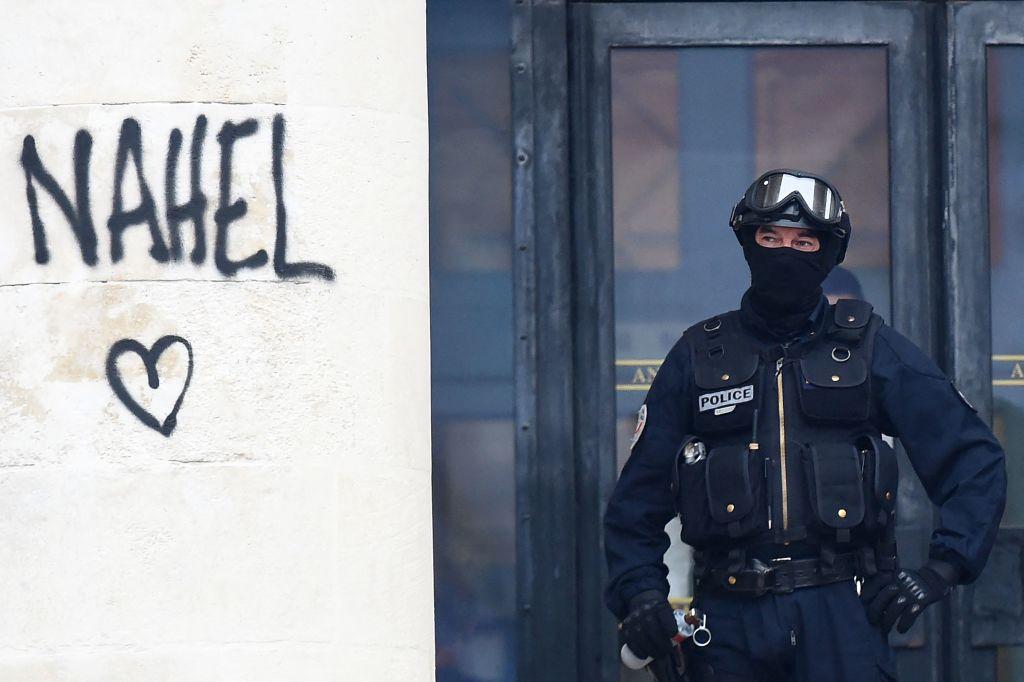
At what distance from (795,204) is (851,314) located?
14.7 inches

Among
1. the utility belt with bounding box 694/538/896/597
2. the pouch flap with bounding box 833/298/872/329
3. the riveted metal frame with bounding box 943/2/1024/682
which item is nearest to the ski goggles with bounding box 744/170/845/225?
the pouch flap with bounding box 833/298/872/329

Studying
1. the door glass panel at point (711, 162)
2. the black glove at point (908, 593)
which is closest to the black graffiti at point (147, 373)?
the black glove at point (908, 593)

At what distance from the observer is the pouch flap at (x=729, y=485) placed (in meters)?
5.67

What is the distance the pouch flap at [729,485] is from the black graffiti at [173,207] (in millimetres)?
1235

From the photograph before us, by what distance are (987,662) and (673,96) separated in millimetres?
2282

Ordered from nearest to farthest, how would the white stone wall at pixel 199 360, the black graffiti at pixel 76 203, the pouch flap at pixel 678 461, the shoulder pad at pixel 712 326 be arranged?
the white stone wall at pixel 199 360, the black graffiti at pixel 76 203, the pouch flap at pixel 678 461, the shoulder pad at pixel 712 326

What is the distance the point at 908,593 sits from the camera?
18.1ft

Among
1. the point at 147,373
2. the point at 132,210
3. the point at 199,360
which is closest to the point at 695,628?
the point at 199,360

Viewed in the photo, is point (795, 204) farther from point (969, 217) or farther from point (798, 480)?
point (969, 217)

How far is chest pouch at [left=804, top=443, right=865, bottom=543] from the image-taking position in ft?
18.5

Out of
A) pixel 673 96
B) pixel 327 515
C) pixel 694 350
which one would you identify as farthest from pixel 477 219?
pixel 327 515

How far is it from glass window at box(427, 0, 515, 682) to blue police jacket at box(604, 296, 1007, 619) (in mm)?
1198

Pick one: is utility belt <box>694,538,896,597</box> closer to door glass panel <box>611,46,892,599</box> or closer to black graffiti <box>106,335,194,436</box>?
door glass panel <box>611,46,892,599</box>

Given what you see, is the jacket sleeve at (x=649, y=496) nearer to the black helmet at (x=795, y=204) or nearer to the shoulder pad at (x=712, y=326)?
the shoulder pad at (x=712, y=326)
